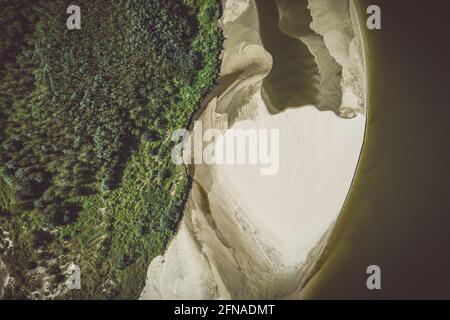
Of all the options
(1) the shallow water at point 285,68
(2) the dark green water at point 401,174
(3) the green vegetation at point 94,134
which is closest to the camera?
(3) the green vegetation at point 94,134

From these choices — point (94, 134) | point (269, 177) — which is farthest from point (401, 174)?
point (94, 134)

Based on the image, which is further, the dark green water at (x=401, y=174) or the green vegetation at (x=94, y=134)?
the dark green water at (x=401, y=174)

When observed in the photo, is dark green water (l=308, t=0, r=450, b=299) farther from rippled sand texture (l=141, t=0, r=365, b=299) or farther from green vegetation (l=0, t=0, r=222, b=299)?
green vegetation (l=0, t=0, r=222, b=299)

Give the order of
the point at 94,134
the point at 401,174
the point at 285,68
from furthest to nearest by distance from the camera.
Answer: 1. the point at 285,68
2. the point at 401,174
3. the point at 94,134

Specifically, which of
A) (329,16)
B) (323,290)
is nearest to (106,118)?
(329,16)

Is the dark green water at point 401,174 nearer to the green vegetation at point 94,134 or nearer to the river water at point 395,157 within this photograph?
the river water at point 395,157

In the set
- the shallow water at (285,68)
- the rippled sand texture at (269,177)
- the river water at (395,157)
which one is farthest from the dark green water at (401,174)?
the shallow water at (285,68)

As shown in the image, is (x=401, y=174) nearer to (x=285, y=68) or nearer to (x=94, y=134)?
(x=285, y=68)
